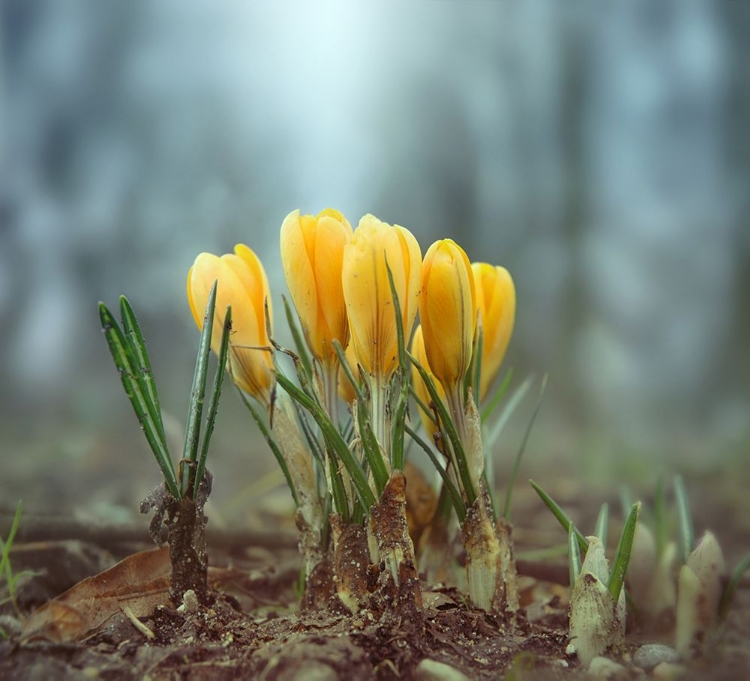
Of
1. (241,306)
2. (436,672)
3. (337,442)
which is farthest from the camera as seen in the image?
(241,306)

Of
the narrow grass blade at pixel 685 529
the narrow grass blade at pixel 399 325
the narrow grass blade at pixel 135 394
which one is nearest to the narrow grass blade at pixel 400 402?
the narrow grass blade at pixel 399 325

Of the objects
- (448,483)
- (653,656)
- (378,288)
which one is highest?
(378,288)

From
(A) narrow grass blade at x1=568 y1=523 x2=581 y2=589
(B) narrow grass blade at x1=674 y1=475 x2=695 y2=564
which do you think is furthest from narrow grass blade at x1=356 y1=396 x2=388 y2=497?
(B) narrow grass blade at x1=674 y1=475 x2=695 y2=564

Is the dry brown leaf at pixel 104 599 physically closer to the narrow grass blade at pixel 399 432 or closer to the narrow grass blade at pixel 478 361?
the narrow grass blade at pixel 399 432

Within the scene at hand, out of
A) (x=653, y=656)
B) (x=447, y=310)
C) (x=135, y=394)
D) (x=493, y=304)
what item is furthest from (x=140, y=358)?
(x=653, y=656)

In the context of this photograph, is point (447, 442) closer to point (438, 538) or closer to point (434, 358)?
point (434, 358)

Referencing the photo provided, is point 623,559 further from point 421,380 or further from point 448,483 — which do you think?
point 421,380

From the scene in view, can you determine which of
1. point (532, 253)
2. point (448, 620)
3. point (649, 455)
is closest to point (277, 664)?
point (448, 620)

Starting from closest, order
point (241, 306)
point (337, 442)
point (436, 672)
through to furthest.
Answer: point (436, 672) → point (337, 442) → point (241, 306)
